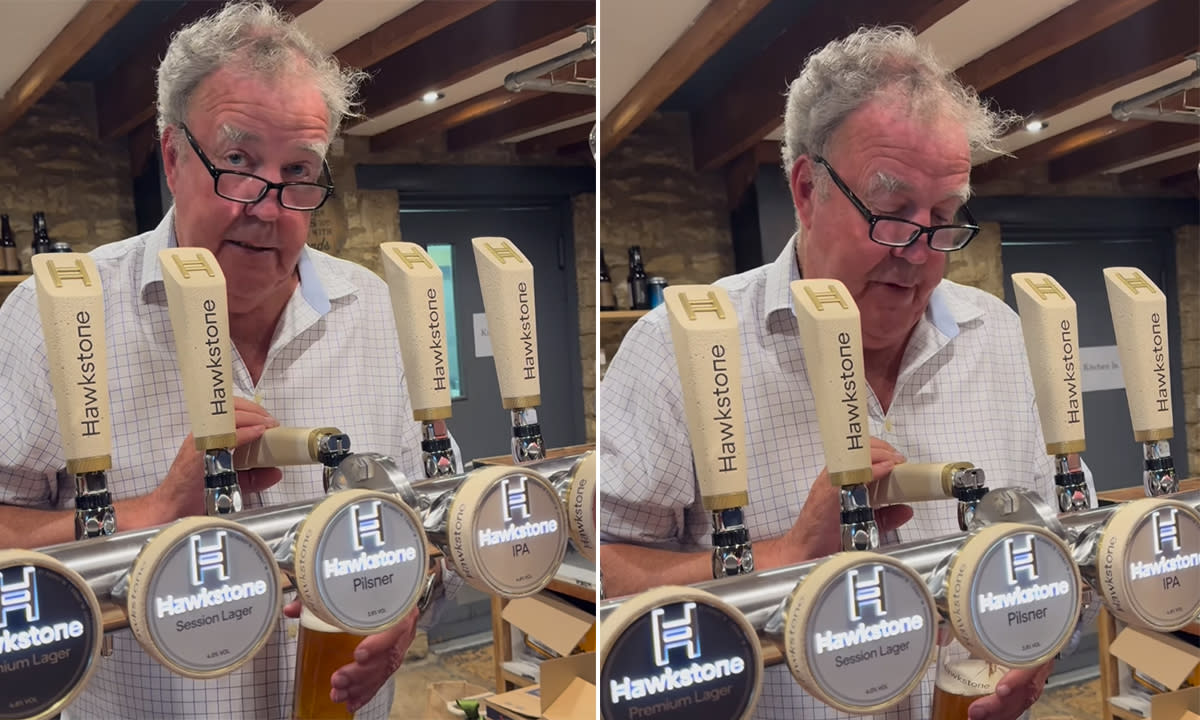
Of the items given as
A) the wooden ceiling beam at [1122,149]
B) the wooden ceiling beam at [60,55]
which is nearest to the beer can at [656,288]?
the wooden ceiling beam at [1122,149]

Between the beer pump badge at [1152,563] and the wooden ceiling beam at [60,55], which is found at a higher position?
the wooden ceiling beam at [60,55]

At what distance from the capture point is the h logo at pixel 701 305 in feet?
3.17

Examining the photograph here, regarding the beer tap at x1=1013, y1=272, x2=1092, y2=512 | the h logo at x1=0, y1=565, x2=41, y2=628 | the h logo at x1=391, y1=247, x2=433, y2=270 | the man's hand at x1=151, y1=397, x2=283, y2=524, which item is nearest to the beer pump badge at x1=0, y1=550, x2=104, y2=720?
the h logo at x1=0, y1=565, x2=41, y2=628

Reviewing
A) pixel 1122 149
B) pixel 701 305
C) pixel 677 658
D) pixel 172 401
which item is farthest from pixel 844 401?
pixel 172 401

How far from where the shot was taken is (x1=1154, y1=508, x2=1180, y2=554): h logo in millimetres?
1084

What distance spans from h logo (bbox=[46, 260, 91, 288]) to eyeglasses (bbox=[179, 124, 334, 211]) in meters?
0.14

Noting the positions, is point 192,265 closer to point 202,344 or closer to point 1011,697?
point 202,344

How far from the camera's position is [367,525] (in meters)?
0.98

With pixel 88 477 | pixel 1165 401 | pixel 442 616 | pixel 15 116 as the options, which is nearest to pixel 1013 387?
pixel 1165 401

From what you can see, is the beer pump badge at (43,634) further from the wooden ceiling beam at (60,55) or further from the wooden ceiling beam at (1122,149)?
the wooden ceiling beam at (1122,149)

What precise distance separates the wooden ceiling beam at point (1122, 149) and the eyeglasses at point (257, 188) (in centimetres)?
73

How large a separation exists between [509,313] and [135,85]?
16.5 inches

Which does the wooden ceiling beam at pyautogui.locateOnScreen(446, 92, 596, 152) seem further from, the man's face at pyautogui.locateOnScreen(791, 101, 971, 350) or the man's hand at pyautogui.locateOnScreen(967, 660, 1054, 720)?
the man's hand at pyautogui.locateOnScreen(967, 660, 1054, 720)

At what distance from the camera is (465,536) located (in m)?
1.04
